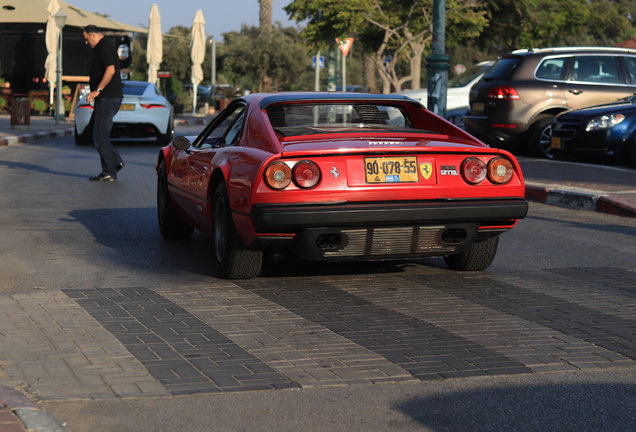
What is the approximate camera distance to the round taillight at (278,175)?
6.30 meters

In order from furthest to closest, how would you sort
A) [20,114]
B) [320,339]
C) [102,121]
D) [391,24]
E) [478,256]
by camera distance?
[391,24]
[20,114]
[102,121]
[478,256]
[320,339]

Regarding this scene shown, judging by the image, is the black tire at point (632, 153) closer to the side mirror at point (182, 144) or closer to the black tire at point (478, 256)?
the black tire at point (478, 256)

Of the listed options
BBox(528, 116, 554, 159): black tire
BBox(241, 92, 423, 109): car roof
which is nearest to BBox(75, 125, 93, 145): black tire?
BBox(528, 116, 554, 159): black tire

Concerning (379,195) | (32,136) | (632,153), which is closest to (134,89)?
(32,136)

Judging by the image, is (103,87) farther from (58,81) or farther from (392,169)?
(58,81)

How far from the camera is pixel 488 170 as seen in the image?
6.70 metres

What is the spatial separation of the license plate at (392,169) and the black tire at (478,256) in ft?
3.14

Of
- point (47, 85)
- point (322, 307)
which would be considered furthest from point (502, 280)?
point (47, 85)

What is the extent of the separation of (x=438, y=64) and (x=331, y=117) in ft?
28.9

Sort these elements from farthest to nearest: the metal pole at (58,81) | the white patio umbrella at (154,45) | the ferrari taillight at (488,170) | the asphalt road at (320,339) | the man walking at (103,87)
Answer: the white patio umbrella at (154,45) → the metal pole at (58,81) → the man walking at (103,87) → the ferrari taillight at (488,170) → the asphalt road at (320,339)

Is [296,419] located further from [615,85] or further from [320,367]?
[615,85]

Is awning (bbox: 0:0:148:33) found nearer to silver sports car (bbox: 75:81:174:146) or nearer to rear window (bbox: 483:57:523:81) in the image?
silver sports car (bbox: 75:81:174:146)

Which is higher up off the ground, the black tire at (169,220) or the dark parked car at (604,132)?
the dark parked car at (604,132)

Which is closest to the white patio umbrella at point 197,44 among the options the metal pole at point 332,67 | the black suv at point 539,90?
the metal pole at point 332,67
